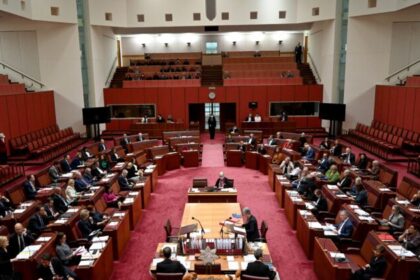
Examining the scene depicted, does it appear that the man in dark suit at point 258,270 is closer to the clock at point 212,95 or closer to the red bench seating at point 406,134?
the red bench seating at point 406,134

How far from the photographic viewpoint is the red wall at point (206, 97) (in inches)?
961

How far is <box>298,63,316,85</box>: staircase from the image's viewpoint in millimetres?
25350

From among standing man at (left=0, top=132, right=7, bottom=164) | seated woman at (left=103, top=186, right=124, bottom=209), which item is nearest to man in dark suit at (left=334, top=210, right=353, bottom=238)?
seated woman at (left=103, top=186, right=124, bottom=209)

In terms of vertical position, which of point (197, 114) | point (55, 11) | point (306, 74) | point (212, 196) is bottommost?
point (212, 196)

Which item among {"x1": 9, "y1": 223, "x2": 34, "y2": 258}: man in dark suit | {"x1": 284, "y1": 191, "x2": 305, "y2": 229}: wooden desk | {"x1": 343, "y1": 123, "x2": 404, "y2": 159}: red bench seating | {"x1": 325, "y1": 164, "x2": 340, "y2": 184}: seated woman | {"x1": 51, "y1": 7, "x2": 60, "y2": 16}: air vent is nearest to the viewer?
{"x1": 9, "y1": 223, "x2": 34, "y2": 258}: man in dark suit

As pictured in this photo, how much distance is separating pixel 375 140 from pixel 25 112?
17131mm

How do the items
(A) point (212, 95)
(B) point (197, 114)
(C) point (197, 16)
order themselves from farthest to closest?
(B) point (197, 114) < (C) point (197, 16) < (A) point (212, 95)

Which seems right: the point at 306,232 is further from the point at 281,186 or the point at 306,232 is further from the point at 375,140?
the point at 375,140

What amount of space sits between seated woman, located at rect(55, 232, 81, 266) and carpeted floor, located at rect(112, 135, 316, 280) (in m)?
0.91

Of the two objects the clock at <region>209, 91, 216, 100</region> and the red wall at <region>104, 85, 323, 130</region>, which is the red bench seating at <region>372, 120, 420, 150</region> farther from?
the clock at <region>209, 91, 216, 100</region>

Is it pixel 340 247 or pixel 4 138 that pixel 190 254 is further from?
pixel 4 138

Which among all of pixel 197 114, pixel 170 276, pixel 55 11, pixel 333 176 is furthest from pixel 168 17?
pixel 170 276

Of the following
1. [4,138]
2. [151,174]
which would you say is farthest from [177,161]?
[4,138]

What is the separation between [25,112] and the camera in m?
18.7
